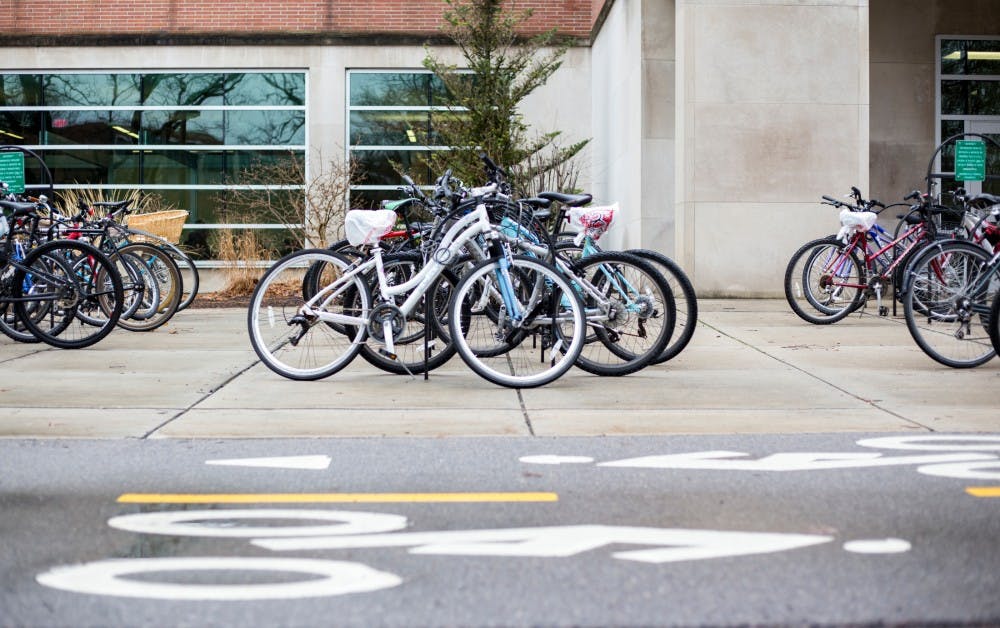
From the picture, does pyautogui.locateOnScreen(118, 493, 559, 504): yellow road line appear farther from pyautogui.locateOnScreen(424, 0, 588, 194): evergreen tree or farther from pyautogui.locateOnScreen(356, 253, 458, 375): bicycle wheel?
pyautogui.locateOnScreen(424, 0, 588, 194): evergreen tree

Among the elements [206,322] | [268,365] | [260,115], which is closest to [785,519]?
[268,365]

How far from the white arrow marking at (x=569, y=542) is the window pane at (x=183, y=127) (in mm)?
A: 18797

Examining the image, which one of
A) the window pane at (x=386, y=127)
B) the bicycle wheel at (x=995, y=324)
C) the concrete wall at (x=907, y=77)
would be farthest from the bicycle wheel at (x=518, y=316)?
the window pane at (x=386, y=127)

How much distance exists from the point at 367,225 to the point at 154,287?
183 inches

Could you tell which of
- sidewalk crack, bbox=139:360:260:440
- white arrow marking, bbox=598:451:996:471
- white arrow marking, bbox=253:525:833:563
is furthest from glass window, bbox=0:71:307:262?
white arrow marking, bbox=253:525:833:563

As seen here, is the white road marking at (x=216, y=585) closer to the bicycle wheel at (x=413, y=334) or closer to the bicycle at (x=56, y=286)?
the bicycle wheel at (x=413, y=334)

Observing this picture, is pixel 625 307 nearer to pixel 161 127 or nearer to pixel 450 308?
pixel 450 308

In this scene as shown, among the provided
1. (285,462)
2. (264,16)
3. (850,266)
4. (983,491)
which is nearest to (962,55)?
(850,266)

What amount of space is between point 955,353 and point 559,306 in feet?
10.0

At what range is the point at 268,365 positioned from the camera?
8055 mm

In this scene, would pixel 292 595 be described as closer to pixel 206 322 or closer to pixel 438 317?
pixel 438 317

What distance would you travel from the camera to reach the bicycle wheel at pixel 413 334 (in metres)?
7.82

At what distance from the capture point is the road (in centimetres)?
330

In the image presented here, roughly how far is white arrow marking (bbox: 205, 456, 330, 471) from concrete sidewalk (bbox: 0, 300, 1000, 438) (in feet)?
2.06
